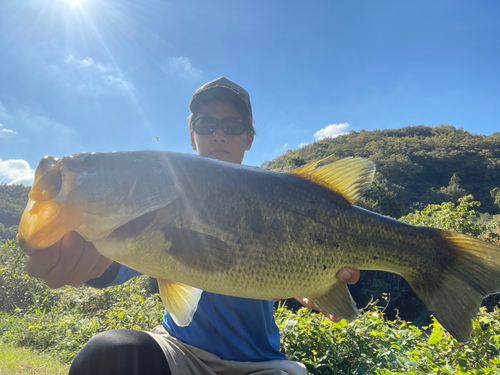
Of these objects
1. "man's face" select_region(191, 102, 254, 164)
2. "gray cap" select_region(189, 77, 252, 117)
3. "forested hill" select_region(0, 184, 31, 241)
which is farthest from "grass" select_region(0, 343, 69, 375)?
"forested hill" select_region(0, 184, 31, 241)

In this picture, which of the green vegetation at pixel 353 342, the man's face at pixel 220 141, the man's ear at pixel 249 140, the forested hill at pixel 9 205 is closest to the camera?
the green vegetation at pixel 353 342

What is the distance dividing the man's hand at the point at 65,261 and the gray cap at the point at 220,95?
1.99 m

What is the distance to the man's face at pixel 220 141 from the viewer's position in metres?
2.91

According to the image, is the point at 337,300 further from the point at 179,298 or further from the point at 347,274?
the point at 179,298

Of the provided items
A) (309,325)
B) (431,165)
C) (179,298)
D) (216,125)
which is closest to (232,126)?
(216,125)

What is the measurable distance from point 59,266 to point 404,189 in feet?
152

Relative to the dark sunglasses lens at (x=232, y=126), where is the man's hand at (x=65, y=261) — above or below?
below

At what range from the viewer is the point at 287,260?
152 centimetres

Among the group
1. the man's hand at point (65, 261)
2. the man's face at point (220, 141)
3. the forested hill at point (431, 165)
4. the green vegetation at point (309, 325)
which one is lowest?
the green vegetation at point (309, 325)

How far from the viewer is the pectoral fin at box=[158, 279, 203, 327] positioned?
61.1 inches

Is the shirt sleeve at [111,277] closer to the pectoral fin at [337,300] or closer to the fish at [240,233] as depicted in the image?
the fish at [240,233]

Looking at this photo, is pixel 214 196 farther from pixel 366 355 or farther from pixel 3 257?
pixel 3 257

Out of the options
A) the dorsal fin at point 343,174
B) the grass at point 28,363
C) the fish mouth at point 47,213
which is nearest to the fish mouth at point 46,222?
the fish mouth at point 47,213

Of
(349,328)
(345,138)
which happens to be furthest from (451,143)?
(349,328)
